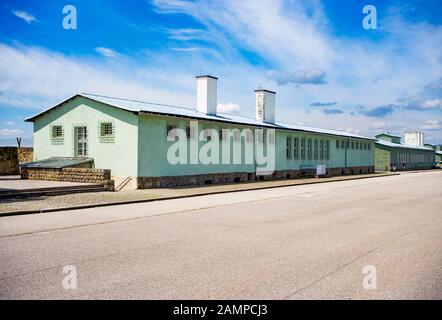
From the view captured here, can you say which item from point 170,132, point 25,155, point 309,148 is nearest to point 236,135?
point 170,132

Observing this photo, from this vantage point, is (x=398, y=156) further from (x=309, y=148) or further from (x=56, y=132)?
(x=56, y=132)

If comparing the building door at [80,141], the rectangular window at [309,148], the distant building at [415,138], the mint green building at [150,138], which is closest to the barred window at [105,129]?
the mint green building at [150,138]

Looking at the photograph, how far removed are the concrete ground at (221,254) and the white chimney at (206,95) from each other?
57.6 ft

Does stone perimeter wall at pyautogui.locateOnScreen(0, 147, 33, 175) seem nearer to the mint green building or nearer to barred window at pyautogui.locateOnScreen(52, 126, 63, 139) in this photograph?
the mint green building

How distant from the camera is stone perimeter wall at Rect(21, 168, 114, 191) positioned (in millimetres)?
19141

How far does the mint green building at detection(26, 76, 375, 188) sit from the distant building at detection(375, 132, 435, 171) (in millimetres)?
29497

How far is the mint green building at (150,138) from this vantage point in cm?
2109

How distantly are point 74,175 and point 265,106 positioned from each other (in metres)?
20.3

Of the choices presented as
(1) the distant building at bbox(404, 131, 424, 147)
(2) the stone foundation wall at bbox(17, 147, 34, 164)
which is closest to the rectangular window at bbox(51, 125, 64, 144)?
(2) the stone foundation wall at bbox(17, 147, 34, 164)

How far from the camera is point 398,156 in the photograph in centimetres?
6366

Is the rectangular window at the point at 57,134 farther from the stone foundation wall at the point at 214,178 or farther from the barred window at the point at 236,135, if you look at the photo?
the barred window at the point at 236,135
